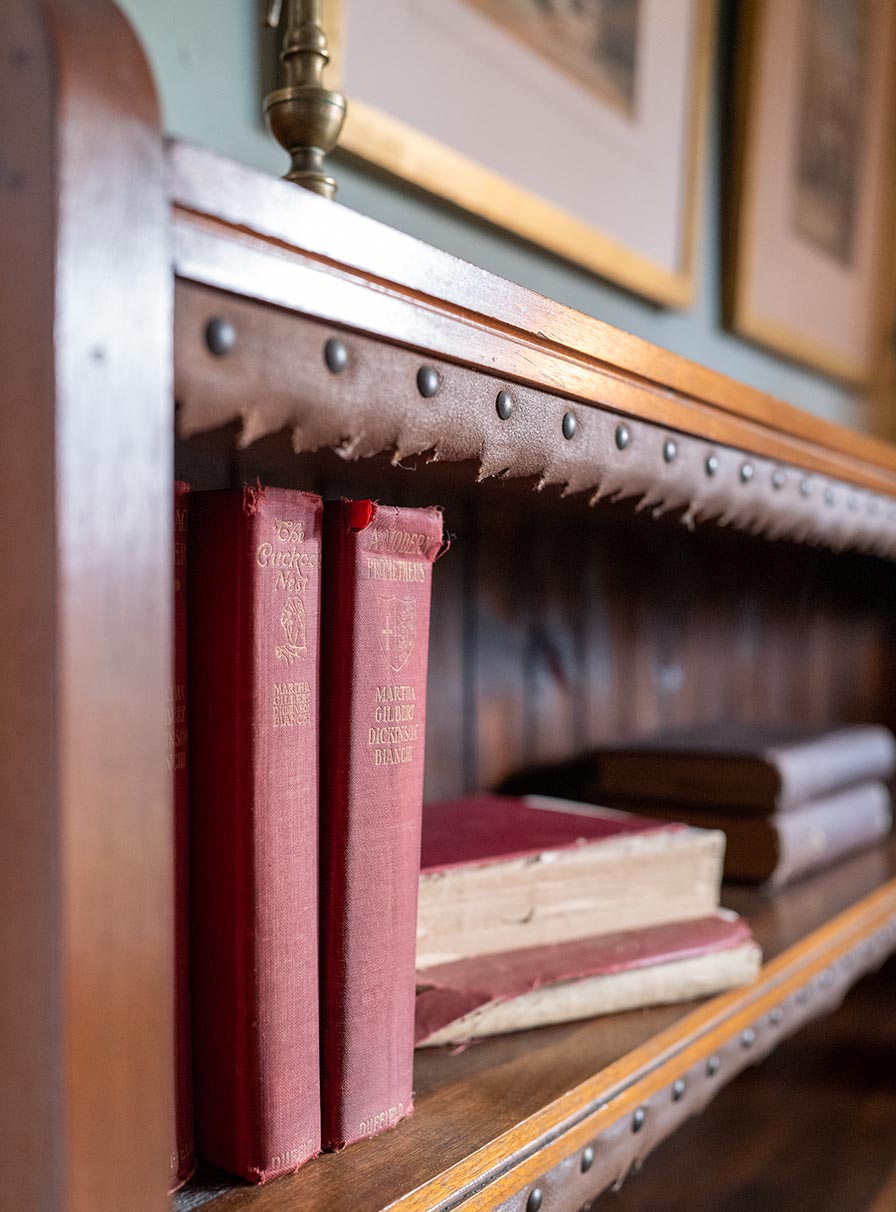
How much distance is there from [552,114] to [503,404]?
0.66m

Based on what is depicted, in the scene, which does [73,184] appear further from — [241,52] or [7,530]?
[241,52]

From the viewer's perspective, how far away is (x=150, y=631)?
24 centimetres

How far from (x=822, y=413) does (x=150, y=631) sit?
1.43 metres

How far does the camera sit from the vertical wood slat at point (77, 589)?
0.22 metres

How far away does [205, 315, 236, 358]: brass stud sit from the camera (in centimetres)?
26

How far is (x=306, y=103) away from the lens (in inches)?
17.7

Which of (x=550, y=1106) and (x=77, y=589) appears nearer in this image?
(x=77, y=589)

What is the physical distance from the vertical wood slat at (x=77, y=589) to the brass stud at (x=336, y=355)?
61 mm

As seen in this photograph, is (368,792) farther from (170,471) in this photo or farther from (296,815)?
(170,471)

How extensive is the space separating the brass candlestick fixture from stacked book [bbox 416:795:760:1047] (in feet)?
1.06

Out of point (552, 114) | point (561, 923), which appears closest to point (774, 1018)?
point (561, 923)

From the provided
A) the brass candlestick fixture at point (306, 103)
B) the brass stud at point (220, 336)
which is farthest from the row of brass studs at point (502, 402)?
the brass candlestick fixture at point (306, 103)

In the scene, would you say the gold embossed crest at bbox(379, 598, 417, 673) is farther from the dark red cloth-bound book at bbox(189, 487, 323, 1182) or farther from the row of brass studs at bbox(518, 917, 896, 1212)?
the row of brass studs at bbox(518, 917, 896, 1212)

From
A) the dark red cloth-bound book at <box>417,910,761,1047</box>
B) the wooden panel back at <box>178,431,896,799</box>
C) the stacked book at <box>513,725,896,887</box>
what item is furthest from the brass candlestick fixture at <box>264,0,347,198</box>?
the stacked book at <box>513,725,896,887</box>
